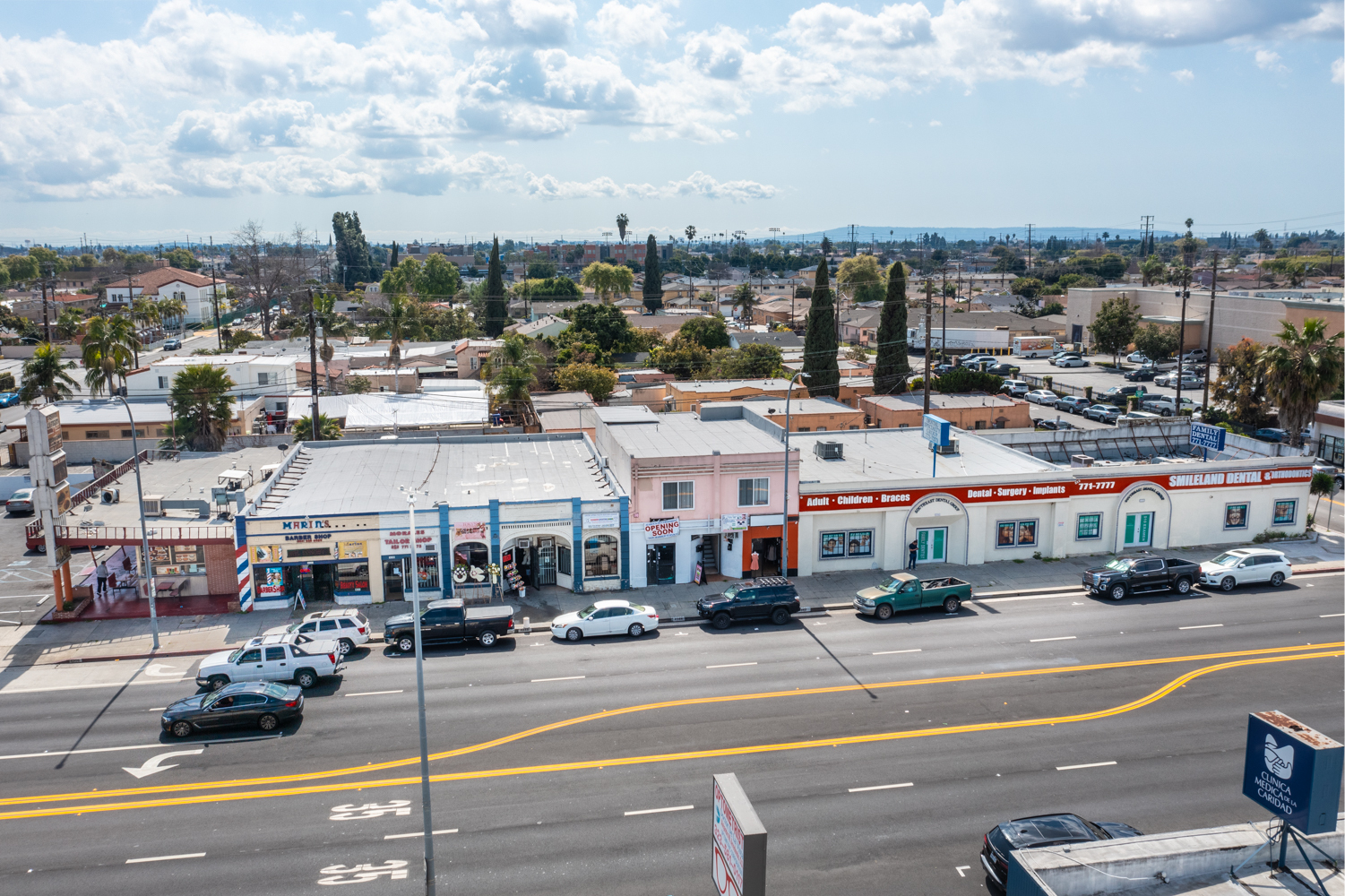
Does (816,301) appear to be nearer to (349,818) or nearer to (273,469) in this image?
(273,469)

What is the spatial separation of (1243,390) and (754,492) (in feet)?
148

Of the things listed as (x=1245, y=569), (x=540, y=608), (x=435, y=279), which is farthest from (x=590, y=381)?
(x=435, y=279)

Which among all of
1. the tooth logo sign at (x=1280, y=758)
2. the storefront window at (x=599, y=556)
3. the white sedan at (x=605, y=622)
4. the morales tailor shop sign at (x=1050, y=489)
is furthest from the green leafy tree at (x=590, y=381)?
the tooth logo sign at (x=1280, y=758)

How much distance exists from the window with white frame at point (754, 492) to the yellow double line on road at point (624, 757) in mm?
12029

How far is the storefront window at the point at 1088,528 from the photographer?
4294cm

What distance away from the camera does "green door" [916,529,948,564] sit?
41469 millimetres

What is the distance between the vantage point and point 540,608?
3694cm

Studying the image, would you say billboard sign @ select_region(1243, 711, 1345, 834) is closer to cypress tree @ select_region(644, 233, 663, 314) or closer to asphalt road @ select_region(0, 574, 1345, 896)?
A: asphalt road @ select_region(0, 574, 1345, 896)

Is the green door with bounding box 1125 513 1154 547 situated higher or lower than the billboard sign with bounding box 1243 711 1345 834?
lower

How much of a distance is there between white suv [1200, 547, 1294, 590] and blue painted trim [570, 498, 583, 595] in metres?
26.1

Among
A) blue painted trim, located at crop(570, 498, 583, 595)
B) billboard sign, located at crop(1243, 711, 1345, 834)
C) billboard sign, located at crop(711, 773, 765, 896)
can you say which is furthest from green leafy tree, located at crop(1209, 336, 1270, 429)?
billboard sign, located at crop(711, 773, 765, 896)

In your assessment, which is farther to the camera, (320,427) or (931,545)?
(320,427)

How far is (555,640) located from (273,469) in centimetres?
1861

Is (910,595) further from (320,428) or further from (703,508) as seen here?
(320,428)
